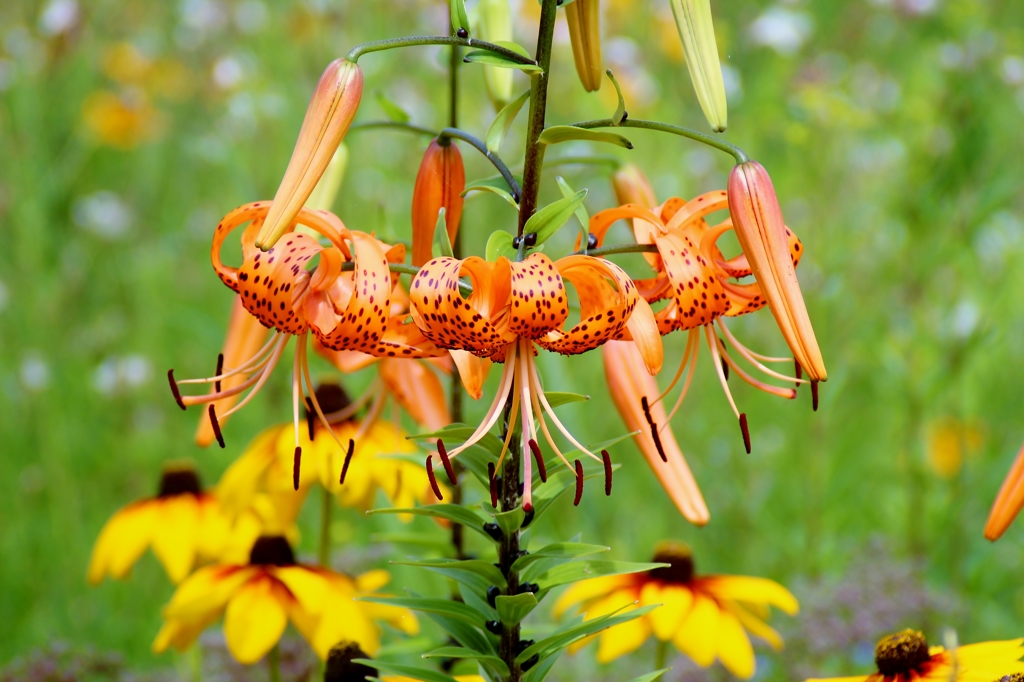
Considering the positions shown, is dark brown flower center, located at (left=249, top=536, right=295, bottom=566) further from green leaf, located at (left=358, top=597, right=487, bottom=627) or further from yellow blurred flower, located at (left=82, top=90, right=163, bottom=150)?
yellow blurred flower, located at (left=82, top=90, right=163, bottom=150)

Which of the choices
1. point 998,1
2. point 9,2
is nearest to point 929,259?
point 998,1

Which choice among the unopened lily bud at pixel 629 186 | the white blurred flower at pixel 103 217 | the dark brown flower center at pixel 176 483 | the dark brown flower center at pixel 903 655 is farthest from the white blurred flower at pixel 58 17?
the dark brown flower center at pixel 903 655

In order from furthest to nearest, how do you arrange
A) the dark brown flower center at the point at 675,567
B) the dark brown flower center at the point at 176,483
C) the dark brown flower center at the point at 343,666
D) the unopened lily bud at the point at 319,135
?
1. the dark brown flower center at the point at 176,483
2. the dark brown flower center at the point at 675,567
3. the dark brown flower center at the point at 343,666
4. the unopened lily bud at the point at 319,135

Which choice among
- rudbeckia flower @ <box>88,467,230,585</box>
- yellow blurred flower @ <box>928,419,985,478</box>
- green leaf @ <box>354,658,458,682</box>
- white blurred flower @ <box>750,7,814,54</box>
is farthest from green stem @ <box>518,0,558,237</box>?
white blurred flower @ <box>750,7,814,54</box>

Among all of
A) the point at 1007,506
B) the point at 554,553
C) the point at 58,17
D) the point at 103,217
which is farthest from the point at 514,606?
the point at 103,217

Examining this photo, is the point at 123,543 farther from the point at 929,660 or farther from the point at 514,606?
the point at 929,660

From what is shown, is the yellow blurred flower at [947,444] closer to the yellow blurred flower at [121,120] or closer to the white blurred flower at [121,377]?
the white blurred flower at [121,377]
